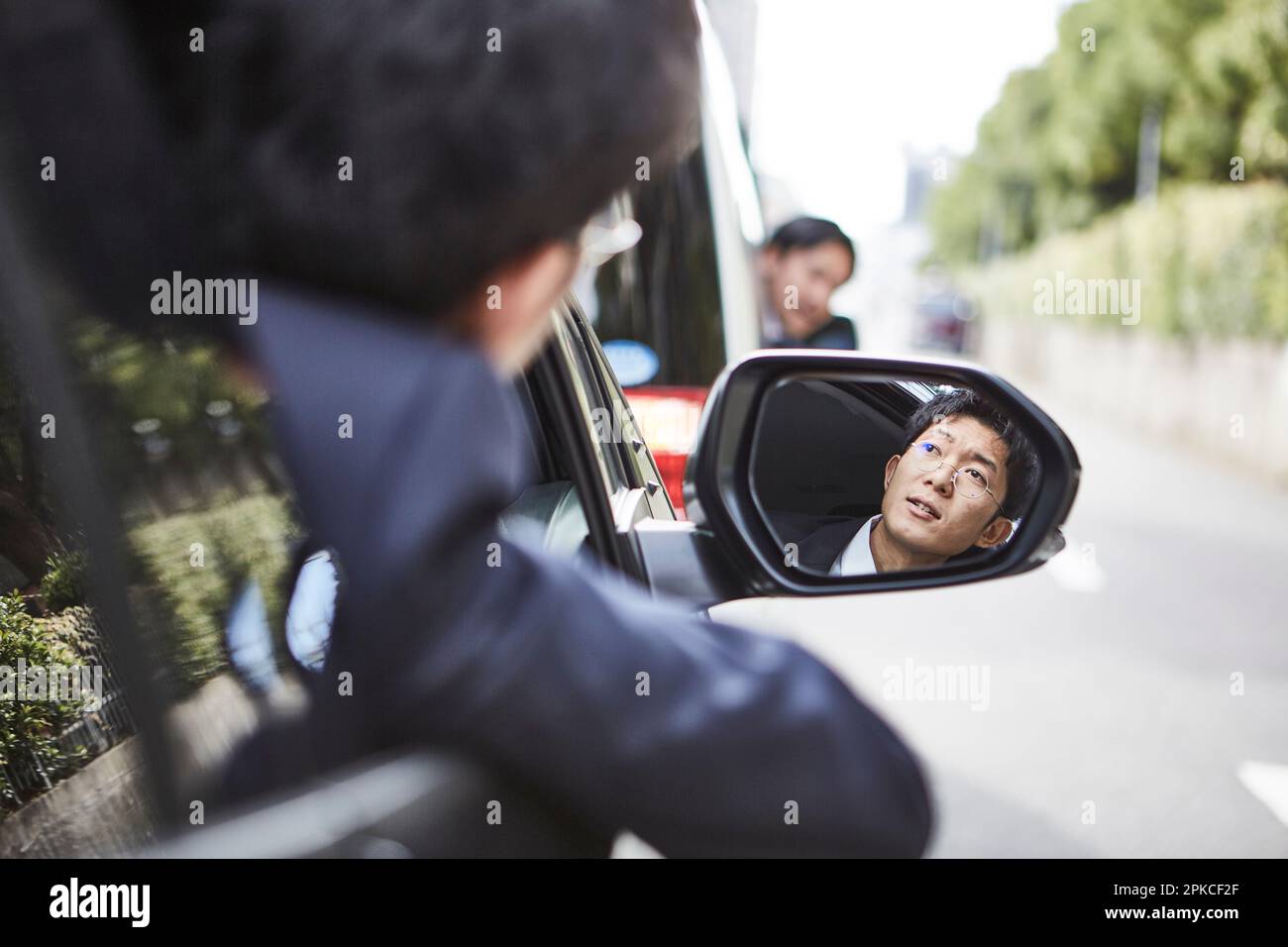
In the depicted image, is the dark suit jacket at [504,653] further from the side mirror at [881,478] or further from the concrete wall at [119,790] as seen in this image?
the side mirror at [881,478]

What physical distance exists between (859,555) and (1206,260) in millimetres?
14861

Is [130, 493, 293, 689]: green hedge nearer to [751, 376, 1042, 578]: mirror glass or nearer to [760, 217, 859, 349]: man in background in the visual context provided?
[751, 376, 1042, 578]: mirror glass

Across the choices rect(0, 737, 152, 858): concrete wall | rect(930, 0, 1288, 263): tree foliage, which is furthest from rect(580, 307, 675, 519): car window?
rect(930, 0, 1288, 263): tree foliage

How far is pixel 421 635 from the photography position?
863mm

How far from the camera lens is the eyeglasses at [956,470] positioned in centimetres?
155

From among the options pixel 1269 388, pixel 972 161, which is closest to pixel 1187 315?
pixel 1269 388

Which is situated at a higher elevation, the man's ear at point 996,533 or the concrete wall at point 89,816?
the man's ear at point 996,533

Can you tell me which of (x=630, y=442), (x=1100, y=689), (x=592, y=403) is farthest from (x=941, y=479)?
(x=1100, y=689)

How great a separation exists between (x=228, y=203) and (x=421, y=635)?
358mm

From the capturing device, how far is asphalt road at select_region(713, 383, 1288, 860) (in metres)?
3.89

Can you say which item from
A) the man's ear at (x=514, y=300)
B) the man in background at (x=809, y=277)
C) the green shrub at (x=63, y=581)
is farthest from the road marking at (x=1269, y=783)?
the green shrub at (x=63, y=581)

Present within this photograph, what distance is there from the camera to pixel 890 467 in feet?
5.19

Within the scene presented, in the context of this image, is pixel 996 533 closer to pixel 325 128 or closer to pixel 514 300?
pixel 514 300
